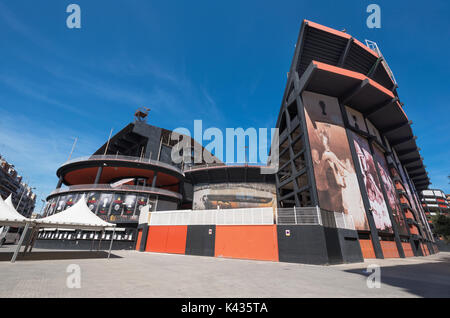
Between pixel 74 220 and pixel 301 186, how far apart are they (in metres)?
28.1

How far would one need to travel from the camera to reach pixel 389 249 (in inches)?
958

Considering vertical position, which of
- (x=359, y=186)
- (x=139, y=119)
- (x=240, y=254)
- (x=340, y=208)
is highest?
(x=139, y=119)

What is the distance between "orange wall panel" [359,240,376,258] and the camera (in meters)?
21.7

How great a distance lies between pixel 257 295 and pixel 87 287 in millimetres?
5253

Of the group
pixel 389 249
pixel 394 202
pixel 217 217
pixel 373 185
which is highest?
pixel 373 185

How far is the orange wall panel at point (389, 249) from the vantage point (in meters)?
23.4

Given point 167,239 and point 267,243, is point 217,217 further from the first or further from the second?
point 167,239

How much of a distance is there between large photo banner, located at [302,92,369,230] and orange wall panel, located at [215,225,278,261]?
29.4 ft

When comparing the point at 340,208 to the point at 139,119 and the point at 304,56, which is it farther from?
the point at 139,119

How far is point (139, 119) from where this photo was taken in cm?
4547

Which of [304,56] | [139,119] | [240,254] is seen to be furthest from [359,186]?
[139,119]

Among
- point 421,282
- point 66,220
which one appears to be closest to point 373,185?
point 421,282

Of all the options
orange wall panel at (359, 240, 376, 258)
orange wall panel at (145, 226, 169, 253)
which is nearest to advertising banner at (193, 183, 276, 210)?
orange wall panel at (145, 226, 169, 253)

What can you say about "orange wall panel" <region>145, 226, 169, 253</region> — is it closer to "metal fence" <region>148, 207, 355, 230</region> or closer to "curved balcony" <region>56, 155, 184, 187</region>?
"metal fence" <region>148, 207, 355, 230</region>
